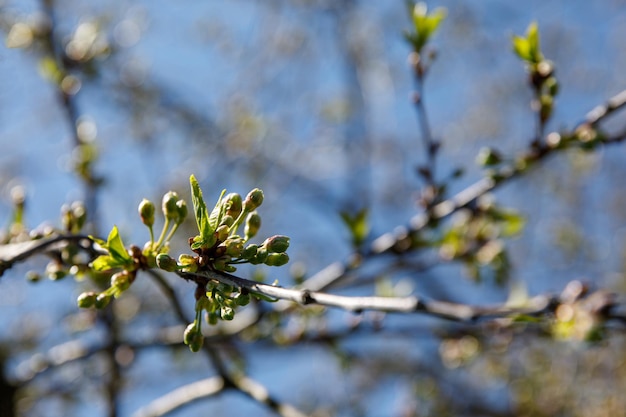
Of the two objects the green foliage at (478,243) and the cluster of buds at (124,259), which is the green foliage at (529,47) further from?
the cluster of buds at (124,259)

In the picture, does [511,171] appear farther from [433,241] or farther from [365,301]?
[365,301]

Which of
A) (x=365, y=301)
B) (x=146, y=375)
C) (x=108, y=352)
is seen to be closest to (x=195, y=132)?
(x=146, y=375)

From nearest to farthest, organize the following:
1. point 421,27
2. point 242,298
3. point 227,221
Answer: point 242,298
point 227,221
point 421,27

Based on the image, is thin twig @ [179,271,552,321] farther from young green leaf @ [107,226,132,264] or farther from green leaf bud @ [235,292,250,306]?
young green leaf @ [107,226,132,264]

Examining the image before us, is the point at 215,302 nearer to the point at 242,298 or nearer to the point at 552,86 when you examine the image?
the point at 242,298

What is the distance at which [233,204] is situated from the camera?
4.42 ft

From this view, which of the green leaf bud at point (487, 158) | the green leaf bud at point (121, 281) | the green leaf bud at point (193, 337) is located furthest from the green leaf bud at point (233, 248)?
the green leaf bud at point (487, 158)

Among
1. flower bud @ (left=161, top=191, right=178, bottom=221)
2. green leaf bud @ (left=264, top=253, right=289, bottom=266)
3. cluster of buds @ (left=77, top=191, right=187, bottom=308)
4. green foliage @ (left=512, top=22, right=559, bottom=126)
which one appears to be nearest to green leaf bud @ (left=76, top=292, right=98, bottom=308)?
cluster of buds @ (left=77, top=191, right=187, bottom=308)

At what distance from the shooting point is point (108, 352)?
9.53 feet

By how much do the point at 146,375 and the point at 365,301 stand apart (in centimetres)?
607

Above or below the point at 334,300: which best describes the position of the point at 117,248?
above

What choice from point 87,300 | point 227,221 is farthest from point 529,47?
point 87,300

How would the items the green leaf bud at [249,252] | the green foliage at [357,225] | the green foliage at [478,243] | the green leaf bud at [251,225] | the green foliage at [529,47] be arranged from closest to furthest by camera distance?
the green leaf bud at [249,252], the green leaf bud at [251,225], the green foliage at [529,47], the green foliage at [357,225], the green foliage at [478,243]

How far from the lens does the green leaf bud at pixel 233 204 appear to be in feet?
4.39
